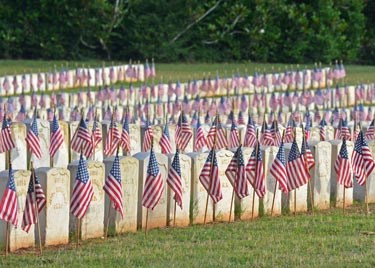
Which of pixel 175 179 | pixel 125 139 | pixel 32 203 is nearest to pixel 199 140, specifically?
pixel 125 139

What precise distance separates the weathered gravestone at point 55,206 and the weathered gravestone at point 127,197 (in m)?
0.88

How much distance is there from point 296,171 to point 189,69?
3457cm

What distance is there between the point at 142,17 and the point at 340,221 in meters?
40.7

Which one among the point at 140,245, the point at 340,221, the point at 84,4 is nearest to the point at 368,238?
the point at 340,221

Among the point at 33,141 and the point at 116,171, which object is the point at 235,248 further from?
the point at 33,141

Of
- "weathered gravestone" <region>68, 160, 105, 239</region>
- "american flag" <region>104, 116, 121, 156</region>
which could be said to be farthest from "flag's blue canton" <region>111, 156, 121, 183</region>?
"american flag" <region>104, 116, 121, 156</region>

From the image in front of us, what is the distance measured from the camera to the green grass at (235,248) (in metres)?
14.9

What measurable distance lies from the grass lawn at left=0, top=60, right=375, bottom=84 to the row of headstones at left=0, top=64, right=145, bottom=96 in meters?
1.27

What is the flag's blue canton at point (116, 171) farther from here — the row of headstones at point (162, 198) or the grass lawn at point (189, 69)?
the grass lawn at point (189, 69)

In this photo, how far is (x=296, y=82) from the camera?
149 feet

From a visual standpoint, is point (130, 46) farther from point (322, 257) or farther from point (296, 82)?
point (322, 257)

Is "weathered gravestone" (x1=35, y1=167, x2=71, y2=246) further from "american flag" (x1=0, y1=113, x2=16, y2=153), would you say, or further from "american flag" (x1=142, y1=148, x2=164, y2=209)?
"american flag" (x1=0, y1=113, x2=16, y2=153)

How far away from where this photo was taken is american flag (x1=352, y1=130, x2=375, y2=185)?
65.2 feet

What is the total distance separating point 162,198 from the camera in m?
18.0
